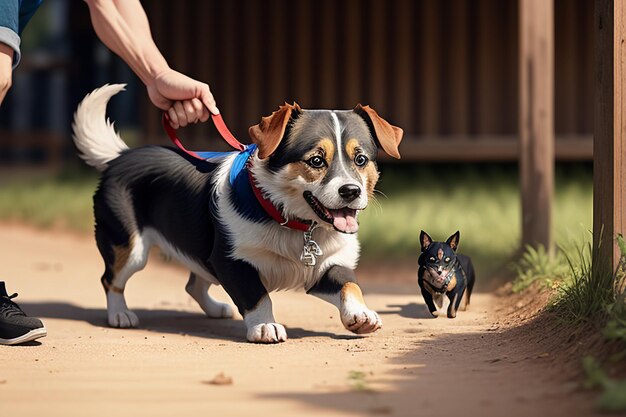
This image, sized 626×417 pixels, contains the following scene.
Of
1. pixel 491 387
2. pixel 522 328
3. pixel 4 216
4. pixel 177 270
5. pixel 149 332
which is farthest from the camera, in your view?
pixel 4 216

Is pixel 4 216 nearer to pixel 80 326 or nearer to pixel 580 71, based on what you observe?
pixel 80 326

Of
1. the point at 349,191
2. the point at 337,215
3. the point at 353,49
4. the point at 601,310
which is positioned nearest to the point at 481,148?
the point at 353,49

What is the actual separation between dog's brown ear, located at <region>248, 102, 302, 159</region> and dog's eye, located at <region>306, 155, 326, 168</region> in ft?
0.52

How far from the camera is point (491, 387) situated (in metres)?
3.07

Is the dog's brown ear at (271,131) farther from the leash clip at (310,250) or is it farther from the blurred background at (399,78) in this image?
the blurred background at (399,78)

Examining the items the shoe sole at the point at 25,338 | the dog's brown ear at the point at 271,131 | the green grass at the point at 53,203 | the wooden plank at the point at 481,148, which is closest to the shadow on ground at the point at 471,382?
the dog's brown ear at the point at 271,131

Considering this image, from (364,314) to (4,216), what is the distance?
617 centimetres

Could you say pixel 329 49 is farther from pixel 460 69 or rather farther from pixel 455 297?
pixel 455 297

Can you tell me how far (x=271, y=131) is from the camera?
4.09 metres

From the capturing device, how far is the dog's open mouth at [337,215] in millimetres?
3979

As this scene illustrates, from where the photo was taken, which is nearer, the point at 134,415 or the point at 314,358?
the point at 134,415

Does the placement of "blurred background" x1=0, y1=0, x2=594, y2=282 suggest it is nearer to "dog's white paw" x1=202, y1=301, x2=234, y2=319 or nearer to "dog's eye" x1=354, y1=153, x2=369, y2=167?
"dog's white paw" x1=202, y1=301, x2=234, y2=319

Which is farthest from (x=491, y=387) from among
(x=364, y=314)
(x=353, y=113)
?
(x=353, y=113)

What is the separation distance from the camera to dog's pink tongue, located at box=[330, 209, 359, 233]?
3.97m
